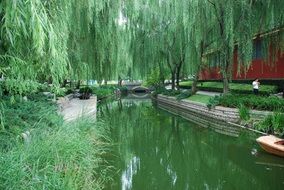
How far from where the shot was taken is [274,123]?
14094mm

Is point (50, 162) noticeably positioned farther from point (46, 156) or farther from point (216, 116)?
point (216, 116)

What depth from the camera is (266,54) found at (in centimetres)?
2017

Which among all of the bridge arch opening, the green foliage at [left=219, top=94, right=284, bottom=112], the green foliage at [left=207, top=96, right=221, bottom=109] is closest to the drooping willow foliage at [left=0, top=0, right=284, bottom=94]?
the green foliage at [left=207, top=96, right=221, bottom=109]

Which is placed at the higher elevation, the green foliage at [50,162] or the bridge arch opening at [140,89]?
the green foliage at [50,162]

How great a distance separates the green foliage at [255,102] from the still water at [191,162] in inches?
78.0

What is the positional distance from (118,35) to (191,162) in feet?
18.1

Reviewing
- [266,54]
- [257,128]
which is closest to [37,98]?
[257,128]

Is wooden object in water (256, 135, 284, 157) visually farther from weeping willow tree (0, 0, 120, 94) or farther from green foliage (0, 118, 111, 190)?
weeping willow tree (0, 0, 120, 94)

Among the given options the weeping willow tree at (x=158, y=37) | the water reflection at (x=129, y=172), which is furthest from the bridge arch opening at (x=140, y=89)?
the water reflection at (x=129, y=172)

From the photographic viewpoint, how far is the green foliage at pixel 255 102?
53.6 feet

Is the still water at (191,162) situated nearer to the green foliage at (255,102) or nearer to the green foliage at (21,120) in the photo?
the green foliage at (21,120)

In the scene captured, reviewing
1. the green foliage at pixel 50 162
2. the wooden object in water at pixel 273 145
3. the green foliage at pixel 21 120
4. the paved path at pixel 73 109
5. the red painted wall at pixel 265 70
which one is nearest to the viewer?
the green foliage at pixel 50 162

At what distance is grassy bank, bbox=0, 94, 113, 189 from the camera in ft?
15.9

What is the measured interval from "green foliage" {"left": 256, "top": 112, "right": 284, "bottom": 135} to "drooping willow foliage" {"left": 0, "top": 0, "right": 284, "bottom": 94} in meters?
4.75
